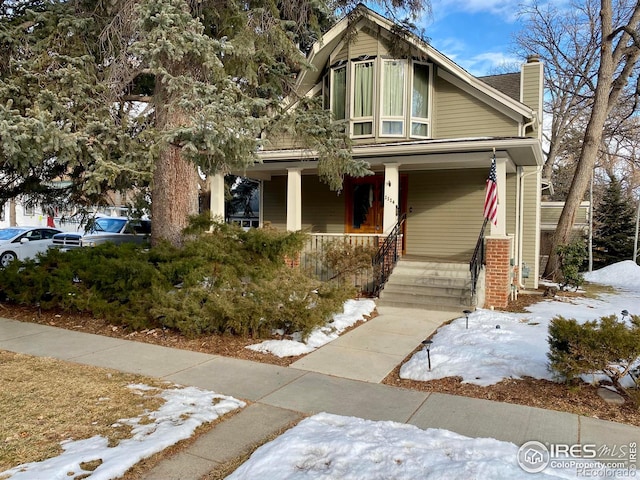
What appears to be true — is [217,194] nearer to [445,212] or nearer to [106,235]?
[106,235]

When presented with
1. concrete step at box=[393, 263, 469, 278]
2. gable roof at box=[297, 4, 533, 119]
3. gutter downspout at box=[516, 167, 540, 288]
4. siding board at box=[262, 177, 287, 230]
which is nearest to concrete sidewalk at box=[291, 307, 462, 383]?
concrete step at box=[393, 263, 469, 278]

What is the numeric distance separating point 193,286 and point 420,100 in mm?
8198

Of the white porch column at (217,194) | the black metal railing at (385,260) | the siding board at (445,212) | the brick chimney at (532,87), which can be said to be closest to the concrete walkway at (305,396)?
the black metal railing at (385,260)

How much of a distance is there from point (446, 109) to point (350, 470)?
1100cm

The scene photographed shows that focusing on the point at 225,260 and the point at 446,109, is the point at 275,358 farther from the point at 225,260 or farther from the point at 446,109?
the point at 446,109

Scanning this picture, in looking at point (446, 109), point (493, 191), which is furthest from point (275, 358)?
point (446, 109)

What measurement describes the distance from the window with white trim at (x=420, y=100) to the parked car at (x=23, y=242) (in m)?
12.9

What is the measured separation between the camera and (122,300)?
24.3ft

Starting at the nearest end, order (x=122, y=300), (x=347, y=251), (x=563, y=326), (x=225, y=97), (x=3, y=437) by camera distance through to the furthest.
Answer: (x=3, y=437) → (x=563, y=326) → (x=225, y=97) → (x=122, y=300) → (x=347, y=251)

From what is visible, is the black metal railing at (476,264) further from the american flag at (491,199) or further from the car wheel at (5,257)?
the car wheel at (5,257)

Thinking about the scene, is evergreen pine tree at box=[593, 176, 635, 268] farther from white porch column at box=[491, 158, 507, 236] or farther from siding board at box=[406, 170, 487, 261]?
white porch column at box=[491, 158, 507, 236]

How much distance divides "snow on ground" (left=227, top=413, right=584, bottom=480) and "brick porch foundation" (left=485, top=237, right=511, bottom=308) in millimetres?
6437

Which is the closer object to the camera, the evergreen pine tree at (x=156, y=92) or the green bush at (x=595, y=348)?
the green bush at (x=595, y=348)

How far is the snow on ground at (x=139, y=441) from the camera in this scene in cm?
289
